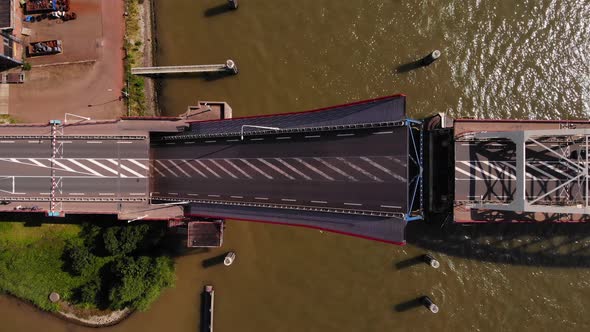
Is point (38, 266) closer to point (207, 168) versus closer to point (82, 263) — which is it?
point (82, 263)

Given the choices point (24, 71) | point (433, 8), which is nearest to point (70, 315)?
point (24, 71)

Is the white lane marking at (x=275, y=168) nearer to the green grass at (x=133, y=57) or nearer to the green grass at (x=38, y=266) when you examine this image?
the green grass at (x=133, y=57)

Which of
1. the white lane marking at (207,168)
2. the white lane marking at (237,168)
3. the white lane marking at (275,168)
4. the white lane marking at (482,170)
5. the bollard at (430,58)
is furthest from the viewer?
the bollard at (430,58)

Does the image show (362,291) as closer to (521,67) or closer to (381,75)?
(381,75)

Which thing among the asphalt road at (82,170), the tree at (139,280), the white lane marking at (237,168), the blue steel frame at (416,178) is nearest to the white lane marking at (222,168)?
the white lane marking at (237,168)

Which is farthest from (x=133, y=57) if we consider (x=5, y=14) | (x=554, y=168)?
(x=554, y=168)

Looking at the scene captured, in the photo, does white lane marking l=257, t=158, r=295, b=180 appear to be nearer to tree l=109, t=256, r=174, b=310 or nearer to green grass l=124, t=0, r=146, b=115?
tree l=109, t=256, r=174, b=310

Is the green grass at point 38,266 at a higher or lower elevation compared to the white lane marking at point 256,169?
lower
